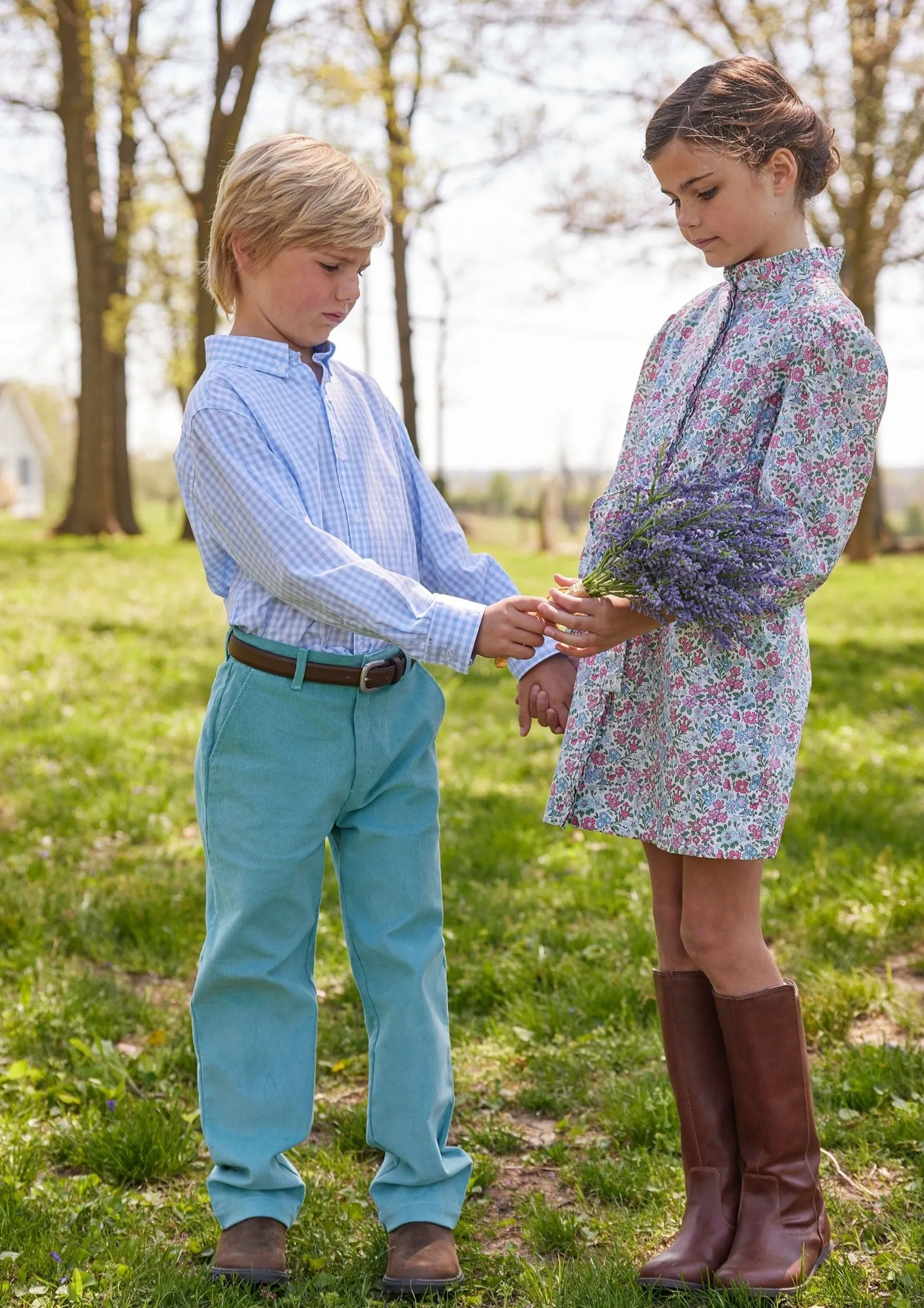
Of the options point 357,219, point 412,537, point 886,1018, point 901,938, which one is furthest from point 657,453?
point 901,938

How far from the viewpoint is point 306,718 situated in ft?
7.63

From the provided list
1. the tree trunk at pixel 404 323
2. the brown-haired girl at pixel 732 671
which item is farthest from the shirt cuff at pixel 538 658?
the tree trunk at pixel 404 323

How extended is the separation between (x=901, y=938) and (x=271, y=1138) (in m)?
2.20

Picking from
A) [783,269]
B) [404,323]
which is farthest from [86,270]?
[783,269]

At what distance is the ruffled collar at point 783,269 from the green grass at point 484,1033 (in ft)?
5.73

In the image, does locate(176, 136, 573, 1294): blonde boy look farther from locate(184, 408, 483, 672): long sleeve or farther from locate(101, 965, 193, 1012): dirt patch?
locate(101, 965, 193, 1012): dirt patch

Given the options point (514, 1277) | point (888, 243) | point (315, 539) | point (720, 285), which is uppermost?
point (888, 243)

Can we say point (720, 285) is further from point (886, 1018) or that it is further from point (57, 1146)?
point (57, 1146)

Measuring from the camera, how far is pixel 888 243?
661 inches

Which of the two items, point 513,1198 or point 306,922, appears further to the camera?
point 513,1198

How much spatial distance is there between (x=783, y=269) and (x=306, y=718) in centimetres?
115

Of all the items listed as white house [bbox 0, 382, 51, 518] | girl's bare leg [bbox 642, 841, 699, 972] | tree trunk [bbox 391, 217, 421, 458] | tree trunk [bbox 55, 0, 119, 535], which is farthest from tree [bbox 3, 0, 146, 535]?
white house [bbox 0, 382, 51, 518]

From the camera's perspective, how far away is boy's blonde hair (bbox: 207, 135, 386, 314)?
7.37 ft

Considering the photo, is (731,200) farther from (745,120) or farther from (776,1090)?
(776,1090)
